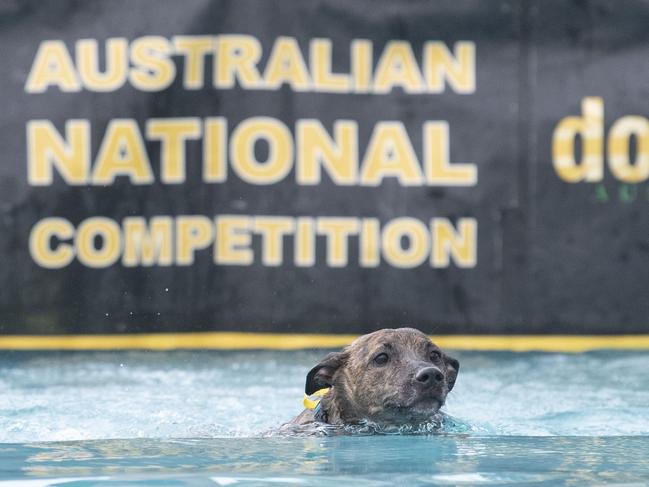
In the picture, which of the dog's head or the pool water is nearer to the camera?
the pool water

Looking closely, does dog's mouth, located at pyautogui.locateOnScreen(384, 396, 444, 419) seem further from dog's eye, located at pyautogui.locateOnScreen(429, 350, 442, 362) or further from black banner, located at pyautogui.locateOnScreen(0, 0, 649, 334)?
black banner, located at pyautogui.locateOnScreen(0, 0, 649, 334)

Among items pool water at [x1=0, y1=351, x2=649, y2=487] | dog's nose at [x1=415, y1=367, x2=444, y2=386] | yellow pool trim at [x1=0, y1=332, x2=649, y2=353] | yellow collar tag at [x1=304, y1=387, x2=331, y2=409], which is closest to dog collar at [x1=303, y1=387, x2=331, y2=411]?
yellow collar tag at [x1=304, y1=387, x2=331, y2=409]

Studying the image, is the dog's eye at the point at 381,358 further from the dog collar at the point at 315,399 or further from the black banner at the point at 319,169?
the black banner at the point at 319,169

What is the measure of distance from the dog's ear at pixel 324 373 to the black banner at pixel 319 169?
267 cm

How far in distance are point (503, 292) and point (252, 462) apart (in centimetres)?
467

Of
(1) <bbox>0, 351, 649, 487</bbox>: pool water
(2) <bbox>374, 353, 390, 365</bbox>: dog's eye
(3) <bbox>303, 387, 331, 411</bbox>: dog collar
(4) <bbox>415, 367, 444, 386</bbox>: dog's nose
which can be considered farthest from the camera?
(3) <bbox>303, 387, 331, 411</bbox>: dog collar

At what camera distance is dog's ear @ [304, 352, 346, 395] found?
667cm

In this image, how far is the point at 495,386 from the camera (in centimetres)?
859

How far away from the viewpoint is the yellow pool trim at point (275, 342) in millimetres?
9438

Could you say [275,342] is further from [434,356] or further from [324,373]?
[434,356]

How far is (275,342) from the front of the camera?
9469 mm

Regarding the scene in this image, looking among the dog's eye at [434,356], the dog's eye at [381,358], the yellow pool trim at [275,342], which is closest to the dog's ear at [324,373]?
the dog's eye at [381,358]

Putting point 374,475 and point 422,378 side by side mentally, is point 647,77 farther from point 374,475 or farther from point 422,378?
point 374,475

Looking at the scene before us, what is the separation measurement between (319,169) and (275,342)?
123cm
